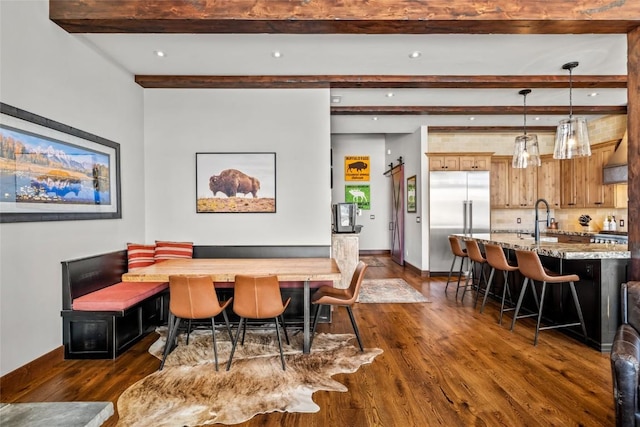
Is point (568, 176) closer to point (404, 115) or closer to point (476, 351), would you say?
point (404, 115)

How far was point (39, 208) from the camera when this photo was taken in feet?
9.14

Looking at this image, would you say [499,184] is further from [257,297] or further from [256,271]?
[257,297]

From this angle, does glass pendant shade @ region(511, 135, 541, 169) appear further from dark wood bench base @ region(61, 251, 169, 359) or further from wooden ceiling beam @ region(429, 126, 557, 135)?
dark wood bench base @ region(61, 251, 169, 359)

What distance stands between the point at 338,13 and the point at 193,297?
8.61 ft

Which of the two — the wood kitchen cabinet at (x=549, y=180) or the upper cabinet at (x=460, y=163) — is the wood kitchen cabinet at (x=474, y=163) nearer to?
the upper cabinet at (x=460, y=163)

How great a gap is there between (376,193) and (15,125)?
8193mm

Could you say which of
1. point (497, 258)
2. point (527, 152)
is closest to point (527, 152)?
point (527, 152)

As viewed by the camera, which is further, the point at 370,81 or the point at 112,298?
the point at 370,81

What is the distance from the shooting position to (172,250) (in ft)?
13.9

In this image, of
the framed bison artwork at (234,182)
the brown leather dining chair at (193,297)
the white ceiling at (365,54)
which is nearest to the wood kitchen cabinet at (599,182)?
the white ceiling at (365,54)

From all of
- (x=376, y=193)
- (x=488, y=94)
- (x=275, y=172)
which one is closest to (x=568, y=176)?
(x=488, y=94)

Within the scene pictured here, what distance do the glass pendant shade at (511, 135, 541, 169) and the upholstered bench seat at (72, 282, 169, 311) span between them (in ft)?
16.0

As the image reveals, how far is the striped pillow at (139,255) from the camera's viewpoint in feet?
12.9

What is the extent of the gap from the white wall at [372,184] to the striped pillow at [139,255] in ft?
20.0
